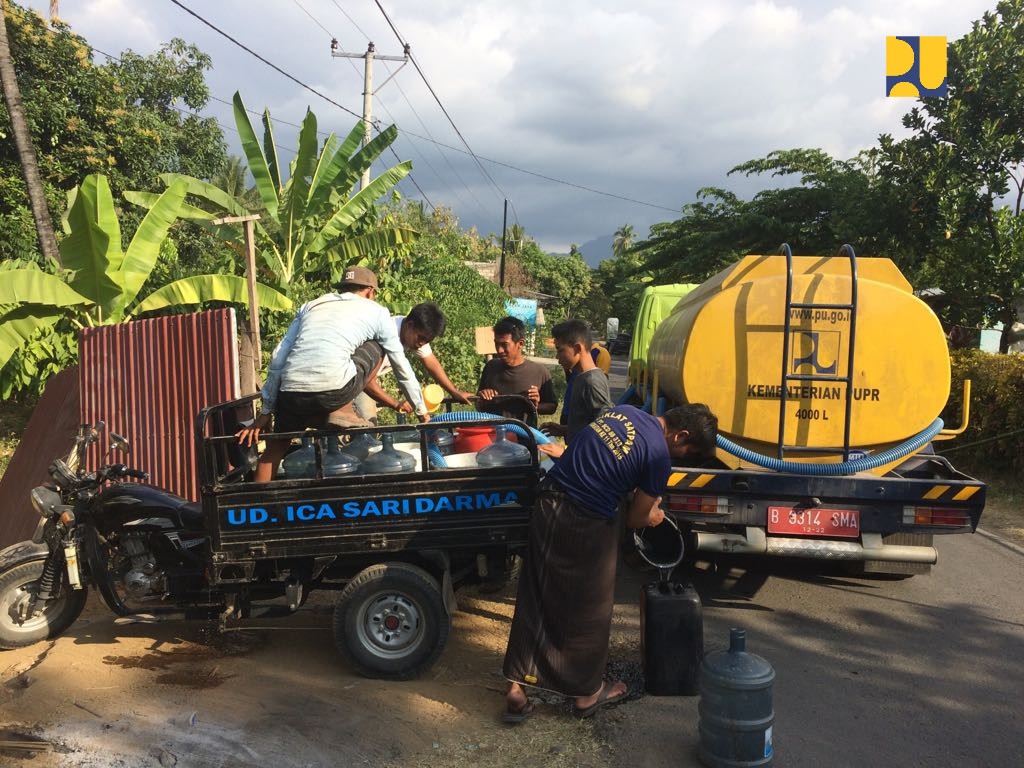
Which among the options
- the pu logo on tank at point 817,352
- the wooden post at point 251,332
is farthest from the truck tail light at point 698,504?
the wooden post at point 251,332

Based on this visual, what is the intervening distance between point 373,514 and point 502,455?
2.63 ft

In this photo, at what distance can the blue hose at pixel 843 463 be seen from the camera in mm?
5168

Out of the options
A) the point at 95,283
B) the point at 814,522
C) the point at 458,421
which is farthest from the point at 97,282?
the point at 814,522

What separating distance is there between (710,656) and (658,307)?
752cm

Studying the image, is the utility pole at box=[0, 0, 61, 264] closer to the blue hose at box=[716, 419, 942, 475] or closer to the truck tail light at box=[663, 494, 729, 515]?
the truck tail light at box=[663, 494, 729, 515]

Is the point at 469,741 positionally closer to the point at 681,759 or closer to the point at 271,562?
the point at 681,759

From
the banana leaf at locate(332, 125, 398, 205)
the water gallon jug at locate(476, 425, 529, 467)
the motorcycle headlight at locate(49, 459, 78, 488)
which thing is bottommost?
the motorcycle headlight at locate(49, 459, 78, 488)

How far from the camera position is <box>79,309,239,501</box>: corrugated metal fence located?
264 inches

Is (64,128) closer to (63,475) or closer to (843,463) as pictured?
(63,475)

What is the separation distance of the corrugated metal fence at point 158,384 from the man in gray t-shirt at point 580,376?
285 cm

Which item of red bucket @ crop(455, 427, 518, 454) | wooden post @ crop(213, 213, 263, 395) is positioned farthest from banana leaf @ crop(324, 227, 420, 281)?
red bucket @ crop(455, 427, 518, 454)

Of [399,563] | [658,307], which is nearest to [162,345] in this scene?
[399,563]

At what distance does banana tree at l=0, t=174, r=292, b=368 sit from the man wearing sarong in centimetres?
669

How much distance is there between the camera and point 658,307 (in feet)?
34.8
